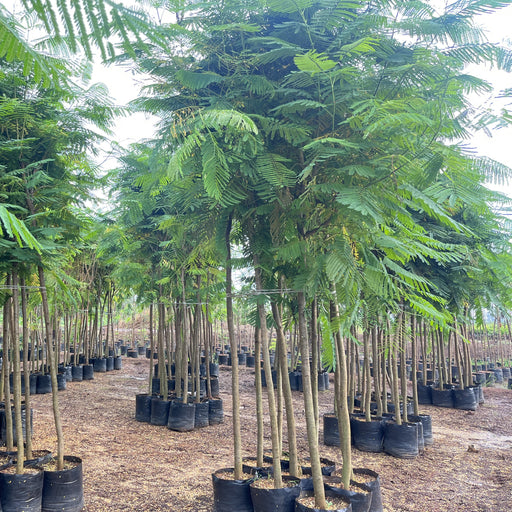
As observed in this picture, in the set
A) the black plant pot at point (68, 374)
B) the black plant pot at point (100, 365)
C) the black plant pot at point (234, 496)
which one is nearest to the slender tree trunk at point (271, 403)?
the black plant pot at point (234, 496)

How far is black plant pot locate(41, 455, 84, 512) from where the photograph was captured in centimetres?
397

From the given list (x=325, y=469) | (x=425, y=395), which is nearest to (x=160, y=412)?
(x=325, y=469)

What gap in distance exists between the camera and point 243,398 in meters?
10.2

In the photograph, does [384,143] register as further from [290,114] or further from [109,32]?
[109,32]

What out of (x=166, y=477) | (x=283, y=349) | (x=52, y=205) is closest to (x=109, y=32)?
(x=283, y=349)

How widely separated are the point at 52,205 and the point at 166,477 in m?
3.16

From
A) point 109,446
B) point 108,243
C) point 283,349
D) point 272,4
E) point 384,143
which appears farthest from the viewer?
point 109,446

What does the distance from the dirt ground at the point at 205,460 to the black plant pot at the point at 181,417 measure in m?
0.12

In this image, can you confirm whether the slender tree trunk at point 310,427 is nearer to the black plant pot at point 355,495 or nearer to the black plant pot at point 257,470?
the black plant pot at point 355,495

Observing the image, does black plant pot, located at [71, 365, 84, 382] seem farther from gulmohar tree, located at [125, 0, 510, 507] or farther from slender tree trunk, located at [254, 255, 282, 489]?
gulmohar tree, located at [125, 0, 510, 507]

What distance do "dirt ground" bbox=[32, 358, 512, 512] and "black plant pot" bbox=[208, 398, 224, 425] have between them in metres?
0.15

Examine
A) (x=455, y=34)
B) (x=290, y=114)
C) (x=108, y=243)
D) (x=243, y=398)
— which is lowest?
(x=243, y=398)

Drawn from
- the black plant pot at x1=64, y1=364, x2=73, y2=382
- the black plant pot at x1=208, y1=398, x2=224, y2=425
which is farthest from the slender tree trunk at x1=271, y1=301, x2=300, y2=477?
the black plant pot at x1=64, y1=364, x2=73, y2=382

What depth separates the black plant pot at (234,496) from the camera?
3.70 meters
